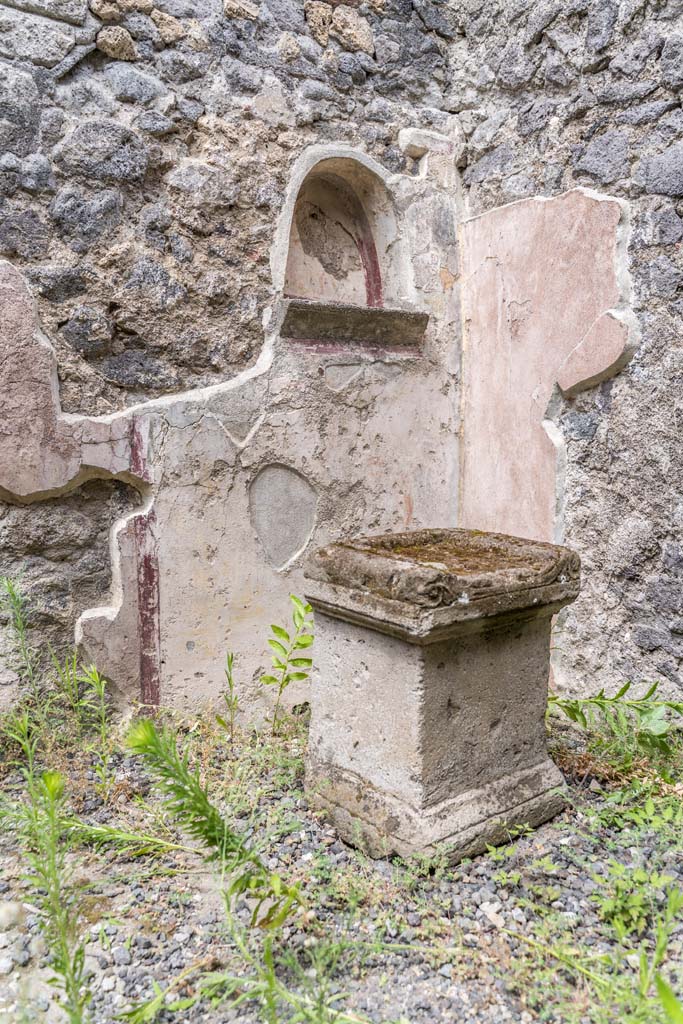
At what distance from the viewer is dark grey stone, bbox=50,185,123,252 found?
2.60 meters

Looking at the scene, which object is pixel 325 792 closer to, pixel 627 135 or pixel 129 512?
pixel 129 512

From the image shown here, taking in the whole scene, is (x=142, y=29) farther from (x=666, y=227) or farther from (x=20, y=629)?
(x=20, y=629)

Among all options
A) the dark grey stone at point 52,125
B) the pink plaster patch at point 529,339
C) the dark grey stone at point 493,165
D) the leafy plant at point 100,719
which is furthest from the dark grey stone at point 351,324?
the leafy plant at point 100,719

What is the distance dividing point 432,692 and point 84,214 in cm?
198

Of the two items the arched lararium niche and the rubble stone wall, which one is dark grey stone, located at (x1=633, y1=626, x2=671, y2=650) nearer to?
the rubble stone wall

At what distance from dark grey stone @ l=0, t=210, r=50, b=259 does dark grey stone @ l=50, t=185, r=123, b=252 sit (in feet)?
0.20

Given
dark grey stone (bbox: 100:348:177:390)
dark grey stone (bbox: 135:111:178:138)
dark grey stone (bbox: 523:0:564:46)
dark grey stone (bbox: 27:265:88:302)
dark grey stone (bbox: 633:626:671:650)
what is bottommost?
dark grey stone (bbox: 633:626:671:650)

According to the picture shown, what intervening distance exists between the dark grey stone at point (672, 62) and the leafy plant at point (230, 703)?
2519mm

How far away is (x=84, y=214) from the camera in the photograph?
2631 mm

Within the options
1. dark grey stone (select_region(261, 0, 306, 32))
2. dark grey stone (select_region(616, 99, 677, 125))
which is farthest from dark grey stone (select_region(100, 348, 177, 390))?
dark grey stone (select_region(616, 99, 677, 125))

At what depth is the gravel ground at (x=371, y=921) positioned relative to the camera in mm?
1603

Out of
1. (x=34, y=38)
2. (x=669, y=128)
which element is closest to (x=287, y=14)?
(x=34, y=38)

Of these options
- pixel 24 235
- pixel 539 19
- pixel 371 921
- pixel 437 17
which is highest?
pixel 437 17

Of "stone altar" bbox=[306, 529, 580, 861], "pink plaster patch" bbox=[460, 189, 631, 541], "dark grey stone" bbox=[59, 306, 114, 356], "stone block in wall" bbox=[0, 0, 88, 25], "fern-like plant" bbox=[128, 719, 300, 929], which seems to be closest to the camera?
"fern-like plant" bbox=[128, 719, 300, 929]
